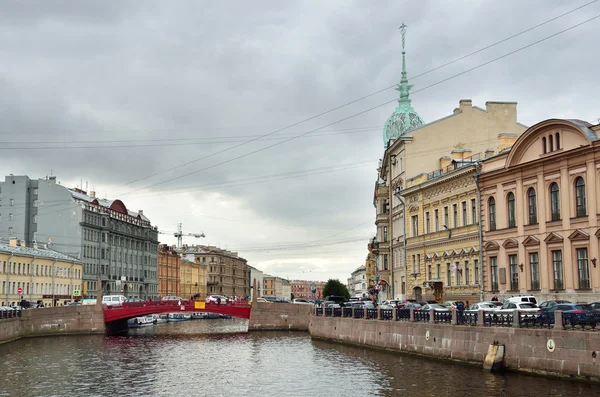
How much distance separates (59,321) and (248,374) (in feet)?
115

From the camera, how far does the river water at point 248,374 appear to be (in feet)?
95.6

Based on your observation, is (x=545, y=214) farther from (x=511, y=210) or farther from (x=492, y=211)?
(x=492, y=211)

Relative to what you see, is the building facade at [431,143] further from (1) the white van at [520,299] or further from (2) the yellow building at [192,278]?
(2) the yellow building at [192,278]

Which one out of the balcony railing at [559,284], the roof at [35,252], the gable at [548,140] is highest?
the gable at [548,140]

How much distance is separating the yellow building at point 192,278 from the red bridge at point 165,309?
264 ft

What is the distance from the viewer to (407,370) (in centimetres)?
3447

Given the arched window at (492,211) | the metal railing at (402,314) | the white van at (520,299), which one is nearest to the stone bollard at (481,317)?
the white van at (520,299)

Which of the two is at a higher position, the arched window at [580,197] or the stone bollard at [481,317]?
the arched window at [580,197]

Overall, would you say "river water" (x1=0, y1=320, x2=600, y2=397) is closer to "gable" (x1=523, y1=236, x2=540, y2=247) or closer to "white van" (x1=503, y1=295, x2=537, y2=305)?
"white van" (x1=503, y1=295, x2=537, y2=305)

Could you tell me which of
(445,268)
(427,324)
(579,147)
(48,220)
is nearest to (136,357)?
(427,324)

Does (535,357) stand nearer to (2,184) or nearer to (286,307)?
(286,307)

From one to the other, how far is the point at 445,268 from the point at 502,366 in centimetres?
2638

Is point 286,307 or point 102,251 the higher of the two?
point 102,251

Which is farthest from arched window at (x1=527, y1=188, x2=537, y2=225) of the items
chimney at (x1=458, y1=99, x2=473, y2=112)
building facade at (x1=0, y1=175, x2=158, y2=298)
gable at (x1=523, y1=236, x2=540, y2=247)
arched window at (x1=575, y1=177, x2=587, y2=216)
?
building facade at (x1=0, y1=175, x2=158, y2=298)
